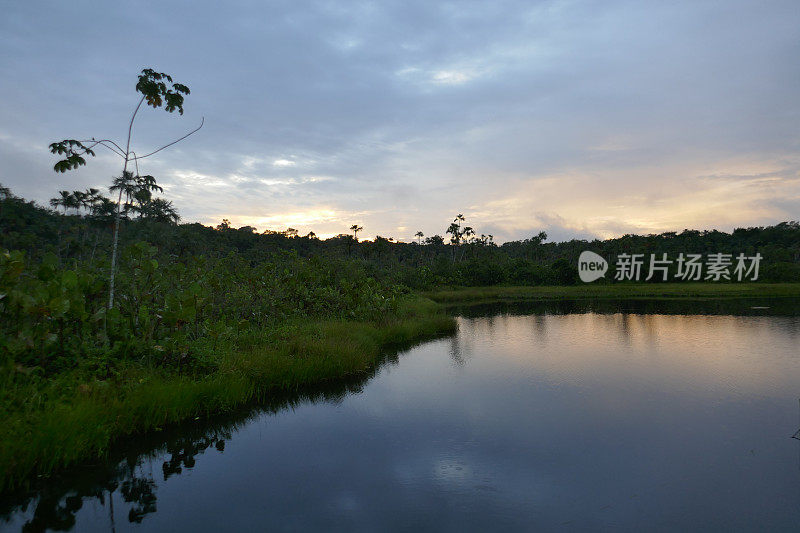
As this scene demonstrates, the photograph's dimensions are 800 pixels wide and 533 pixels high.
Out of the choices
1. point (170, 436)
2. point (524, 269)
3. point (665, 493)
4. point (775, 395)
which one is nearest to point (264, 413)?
point (170, 436)

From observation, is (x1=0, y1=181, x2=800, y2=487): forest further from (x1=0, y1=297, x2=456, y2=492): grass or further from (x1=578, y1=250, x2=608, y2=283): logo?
(x1=578, y1=250, x2=608, y2=283): logo

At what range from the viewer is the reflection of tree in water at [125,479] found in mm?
6840

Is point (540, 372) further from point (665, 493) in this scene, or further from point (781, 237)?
point (781, 237)

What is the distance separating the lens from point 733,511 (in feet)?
→ 23.7

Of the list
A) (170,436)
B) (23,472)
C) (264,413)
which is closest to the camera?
(23,472)

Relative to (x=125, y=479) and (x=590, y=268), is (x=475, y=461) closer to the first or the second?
(x=125, y=479)

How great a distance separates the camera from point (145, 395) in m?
9.50

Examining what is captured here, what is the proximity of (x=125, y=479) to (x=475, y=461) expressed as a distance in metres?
6.80

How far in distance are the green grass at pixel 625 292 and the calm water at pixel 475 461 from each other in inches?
1452

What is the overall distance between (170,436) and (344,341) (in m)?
7.96

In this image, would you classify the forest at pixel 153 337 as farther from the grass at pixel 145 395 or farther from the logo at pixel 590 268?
the logo at pixel 590 268

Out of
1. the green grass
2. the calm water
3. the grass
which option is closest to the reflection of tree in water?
the calm water

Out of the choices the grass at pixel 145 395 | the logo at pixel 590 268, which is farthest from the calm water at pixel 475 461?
the logo at pixel 590 268

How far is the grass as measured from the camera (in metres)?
7.40
